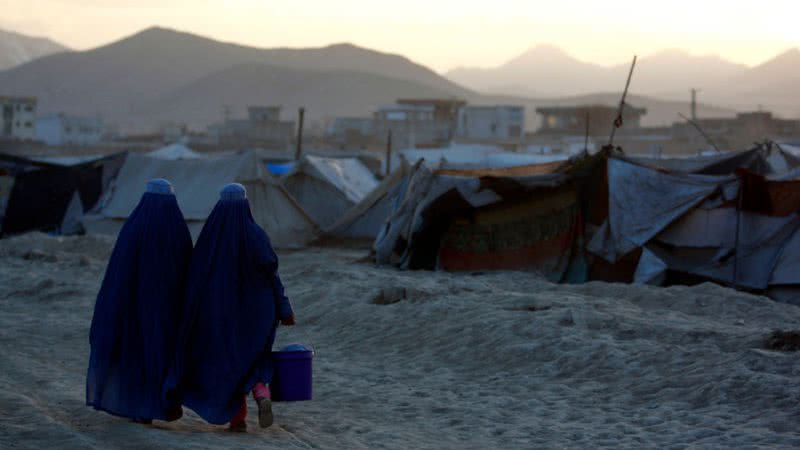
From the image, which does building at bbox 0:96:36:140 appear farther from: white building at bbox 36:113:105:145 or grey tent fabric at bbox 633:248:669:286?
grey tent fabric at bbox 633:248:669:286

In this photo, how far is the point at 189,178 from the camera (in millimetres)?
19922

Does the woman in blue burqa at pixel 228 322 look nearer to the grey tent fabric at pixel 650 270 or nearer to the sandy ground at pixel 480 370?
the sandy ground at pixel 480 370

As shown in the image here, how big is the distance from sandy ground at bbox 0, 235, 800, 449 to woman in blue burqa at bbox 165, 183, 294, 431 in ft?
0.57

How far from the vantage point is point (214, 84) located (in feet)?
426

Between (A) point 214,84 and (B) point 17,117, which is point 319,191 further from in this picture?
(A) point 214,84

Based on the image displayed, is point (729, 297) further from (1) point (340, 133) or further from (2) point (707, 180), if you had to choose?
(1) point (340, 133)

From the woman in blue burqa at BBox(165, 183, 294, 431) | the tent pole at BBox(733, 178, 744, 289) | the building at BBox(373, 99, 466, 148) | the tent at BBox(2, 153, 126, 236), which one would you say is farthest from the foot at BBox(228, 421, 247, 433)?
the building at BBox(373, 99, 466, 148)

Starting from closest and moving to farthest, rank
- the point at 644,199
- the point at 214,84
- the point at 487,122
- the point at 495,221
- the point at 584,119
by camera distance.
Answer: the point at 644,199
the point at 495,221
the point at 584,119
the point at 487,122
the point at 214,84

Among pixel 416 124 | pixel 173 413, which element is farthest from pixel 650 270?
pixel 416 124

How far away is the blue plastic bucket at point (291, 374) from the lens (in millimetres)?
5828

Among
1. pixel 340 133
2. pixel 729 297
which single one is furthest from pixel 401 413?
pixel 340 133

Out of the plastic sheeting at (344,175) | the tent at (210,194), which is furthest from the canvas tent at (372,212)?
the plastic sheeting at (344,175)

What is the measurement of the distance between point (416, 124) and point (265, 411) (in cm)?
4974

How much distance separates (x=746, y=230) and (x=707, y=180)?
0.68 meters
